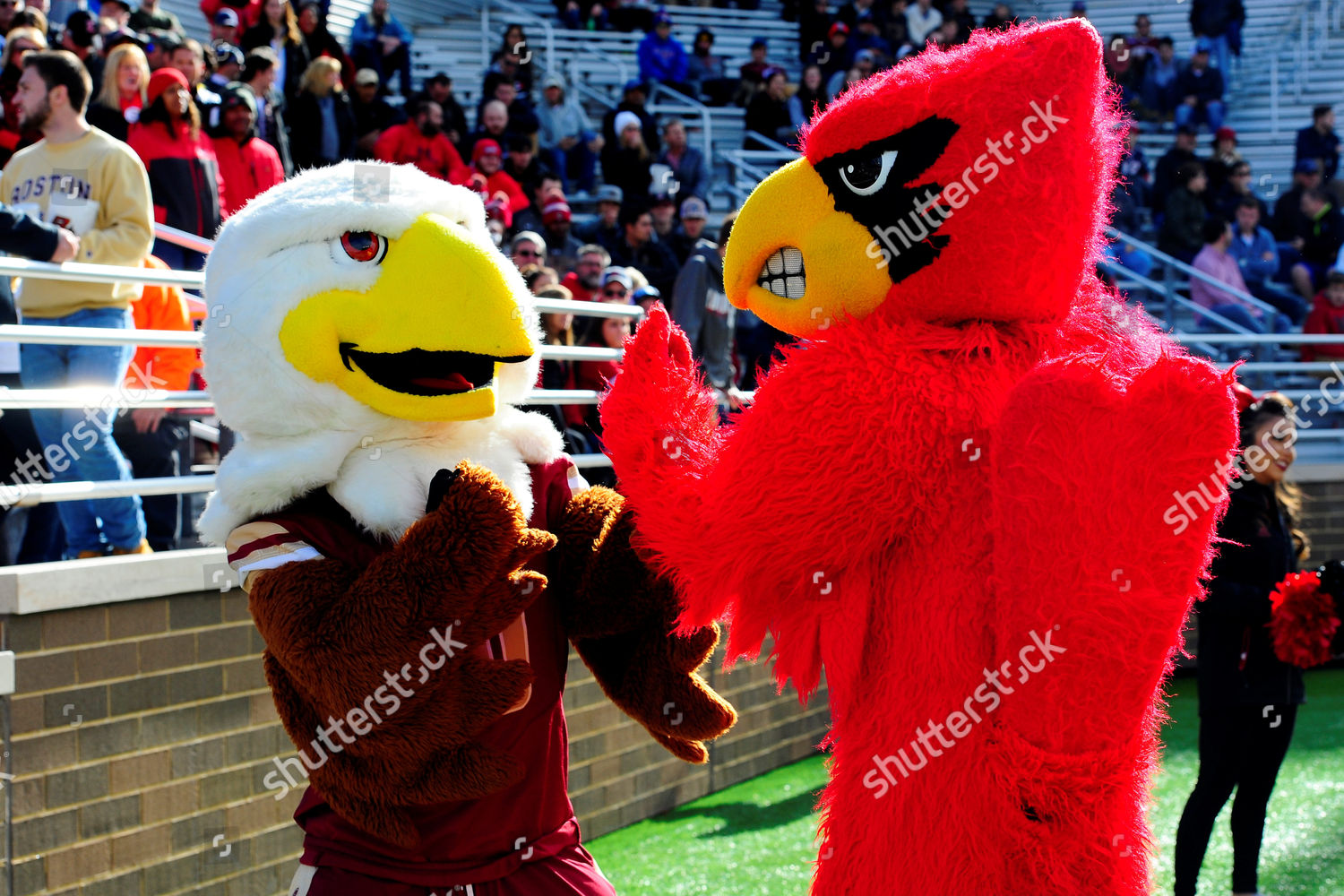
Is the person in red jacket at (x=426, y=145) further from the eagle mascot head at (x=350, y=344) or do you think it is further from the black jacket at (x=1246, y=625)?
the eagle mascot head at (x=350, y=344)

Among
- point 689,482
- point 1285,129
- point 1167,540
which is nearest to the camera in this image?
point 1167,540

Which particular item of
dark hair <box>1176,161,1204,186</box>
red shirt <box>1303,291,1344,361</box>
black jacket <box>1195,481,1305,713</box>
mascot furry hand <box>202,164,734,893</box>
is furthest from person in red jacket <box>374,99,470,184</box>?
dark hair <box>1176,161,1204,186</box>

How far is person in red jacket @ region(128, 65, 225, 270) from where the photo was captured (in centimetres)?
541

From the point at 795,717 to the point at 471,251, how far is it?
4058 millimetres

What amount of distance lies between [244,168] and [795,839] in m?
3.87

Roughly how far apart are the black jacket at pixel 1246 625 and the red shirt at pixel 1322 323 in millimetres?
6482

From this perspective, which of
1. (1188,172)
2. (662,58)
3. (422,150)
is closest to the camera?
(422,150)

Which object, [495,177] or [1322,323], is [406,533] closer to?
[495,177]

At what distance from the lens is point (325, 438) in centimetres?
218

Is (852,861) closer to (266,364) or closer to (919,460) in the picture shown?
(919,460)

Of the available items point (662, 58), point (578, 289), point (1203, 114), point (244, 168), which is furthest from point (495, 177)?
point (1203, 114)

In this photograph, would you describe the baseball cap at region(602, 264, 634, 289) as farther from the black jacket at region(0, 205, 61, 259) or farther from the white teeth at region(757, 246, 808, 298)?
the white teeth at region(757, 246, 808, 298)

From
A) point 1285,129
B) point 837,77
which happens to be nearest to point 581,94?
point 837,77

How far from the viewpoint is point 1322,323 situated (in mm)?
9961
